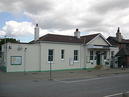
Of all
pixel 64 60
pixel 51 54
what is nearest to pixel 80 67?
pixel 64 60

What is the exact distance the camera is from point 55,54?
25.7 metres

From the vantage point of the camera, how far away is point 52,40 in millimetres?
25781

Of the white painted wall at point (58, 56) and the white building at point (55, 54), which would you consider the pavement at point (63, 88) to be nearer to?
the white building at point (55, 54)

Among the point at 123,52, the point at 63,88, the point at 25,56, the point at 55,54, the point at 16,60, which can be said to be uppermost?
the point at 123,52

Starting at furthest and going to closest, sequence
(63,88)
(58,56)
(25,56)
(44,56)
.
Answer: (58,56) → (44,56) → (25,56) → (63,88)

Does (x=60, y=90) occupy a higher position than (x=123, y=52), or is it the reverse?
(x=123, y=52)

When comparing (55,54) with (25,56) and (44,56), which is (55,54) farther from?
(25,56)

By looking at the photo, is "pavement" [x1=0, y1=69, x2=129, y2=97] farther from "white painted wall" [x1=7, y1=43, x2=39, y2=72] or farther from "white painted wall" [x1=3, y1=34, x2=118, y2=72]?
"white painted wall" [x1=3, y1=34, x2=118, y2=72]

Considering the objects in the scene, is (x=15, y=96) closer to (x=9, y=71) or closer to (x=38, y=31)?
(x=9, y=71)

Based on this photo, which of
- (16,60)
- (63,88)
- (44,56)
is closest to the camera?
(63,88)

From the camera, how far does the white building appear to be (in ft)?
75.3

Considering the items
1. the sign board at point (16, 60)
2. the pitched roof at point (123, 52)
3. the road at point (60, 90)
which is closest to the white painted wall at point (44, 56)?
the sign board at point (16, 60)

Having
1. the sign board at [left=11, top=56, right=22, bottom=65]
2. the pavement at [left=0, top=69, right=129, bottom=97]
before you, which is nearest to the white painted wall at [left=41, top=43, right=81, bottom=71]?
the sign board at [left=11, top=56, right=22, bottom=65]

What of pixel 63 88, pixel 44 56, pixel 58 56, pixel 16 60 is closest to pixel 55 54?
pixel 58 56
